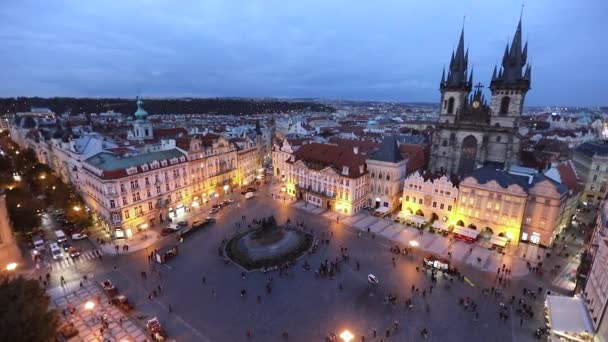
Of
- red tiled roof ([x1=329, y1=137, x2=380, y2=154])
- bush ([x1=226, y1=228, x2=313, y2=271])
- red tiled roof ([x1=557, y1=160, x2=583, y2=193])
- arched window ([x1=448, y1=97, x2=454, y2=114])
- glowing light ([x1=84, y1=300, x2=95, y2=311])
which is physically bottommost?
glowing light ([x1=84, y1=300, x2=95, y2=311])

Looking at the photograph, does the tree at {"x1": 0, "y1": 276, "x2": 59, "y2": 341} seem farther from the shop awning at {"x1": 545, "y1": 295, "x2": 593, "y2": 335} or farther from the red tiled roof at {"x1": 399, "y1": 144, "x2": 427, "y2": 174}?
the red tiled roof at {"x1": 399, "y1": 144, "x2": 427, "y2": 174}

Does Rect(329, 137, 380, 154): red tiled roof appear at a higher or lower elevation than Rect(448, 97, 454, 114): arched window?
lower

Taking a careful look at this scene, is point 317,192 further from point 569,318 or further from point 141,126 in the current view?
point 141,126

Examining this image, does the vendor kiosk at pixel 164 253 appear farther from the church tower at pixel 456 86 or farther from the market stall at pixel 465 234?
the church tower at pixel 456 86

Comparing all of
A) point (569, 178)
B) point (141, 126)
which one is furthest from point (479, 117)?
point (141, 126)

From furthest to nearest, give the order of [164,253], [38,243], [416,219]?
[416,219], [38,243], [164,253]

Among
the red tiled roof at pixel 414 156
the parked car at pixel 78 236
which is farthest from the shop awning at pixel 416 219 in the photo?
the parked car at pixel 78 236

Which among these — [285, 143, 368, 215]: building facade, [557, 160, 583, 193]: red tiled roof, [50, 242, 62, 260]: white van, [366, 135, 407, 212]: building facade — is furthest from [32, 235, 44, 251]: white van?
[557, 160, 583, 193]: red tiled roof
